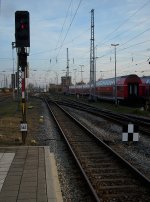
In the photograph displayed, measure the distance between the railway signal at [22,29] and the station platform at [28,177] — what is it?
3.36 m

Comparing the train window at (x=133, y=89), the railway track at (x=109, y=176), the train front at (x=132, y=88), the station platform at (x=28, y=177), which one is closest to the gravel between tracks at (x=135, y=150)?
the railway track at (x=109, y=176)

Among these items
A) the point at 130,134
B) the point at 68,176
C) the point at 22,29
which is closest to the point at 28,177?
the point at 68,176

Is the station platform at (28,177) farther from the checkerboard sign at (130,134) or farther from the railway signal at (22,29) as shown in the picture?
the checkerboard sign at (130,134)

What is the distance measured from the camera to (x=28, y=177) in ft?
29.8

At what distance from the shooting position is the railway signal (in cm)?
1388

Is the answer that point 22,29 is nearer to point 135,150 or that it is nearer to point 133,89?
point 135,150

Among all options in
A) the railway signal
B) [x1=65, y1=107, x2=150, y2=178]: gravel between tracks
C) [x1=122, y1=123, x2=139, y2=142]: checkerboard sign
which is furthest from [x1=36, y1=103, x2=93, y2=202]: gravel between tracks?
the railway signal

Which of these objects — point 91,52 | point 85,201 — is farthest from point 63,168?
point 91,52

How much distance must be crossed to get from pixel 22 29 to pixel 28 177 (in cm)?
614

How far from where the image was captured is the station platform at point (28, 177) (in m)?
7.47

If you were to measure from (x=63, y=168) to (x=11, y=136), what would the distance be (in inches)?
254

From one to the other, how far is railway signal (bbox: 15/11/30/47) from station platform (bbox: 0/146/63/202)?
11.0 ft

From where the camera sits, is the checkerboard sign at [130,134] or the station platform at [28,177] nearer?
the station platform at [28,177]

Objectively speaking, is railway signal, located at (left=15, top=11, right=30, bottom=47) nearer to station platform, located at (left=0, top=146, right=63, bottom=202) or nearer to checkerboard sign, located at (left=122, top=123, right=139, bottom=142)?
station platform, located at (left=0, top=146, right=63, bottom=202)
